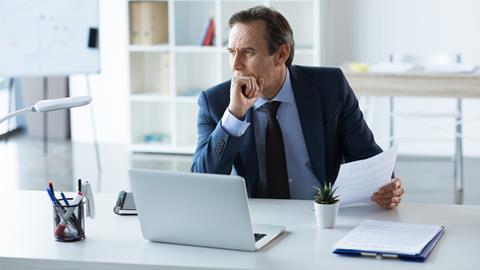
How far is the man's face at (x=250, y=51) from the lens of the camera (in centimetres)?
287

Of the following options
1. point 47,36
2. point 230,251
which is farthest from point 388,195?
point 47,36

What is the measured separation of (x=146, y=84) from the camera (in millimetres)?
7211

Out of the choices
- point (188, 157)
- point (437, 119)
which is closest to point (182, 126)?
point (188, 157)

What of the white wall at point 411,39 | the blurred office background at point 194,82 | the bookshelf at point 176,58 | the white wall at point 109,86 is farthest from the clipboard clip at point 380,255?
the white wall at point 109,86

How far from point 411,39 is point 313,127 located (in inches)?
150

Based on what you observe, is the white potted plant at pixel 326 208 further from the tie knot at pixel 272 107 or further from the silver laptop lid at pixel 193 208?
the tie knot at pixel 272 107

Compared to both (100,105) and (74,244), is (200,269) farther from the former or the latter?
(100,105)

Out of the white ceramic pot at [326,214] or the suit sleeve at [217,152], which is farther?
Answer: the suit sleeve at [217,152]

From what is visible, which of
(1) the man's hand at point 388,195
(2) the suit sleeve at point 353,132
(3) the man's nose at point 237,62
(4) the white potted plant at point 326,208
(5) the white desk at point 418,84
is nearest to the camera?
(4) the white potted plant at point 326,208

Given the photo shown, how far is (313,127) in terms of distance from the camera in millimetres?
2930

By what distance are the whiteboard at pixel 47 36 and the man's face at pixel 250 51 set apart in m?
3.48

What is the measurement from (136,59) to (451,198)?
2881mm

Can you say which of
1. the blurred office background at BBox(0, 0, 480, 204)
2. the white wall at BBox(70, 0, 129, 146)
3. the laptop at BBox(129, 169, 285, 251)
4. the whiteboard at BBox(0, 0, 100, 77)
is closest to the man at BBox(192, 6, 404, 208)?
the laptop at BBox(129, 169, 285, 251)

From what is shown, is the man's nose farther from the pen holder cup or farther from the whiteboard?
the whiteboard
